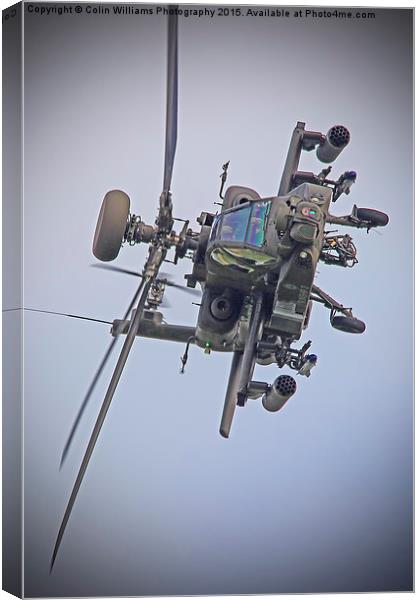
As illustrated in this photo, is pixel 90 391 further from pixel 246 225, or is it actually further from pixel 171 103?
pixel 171 103

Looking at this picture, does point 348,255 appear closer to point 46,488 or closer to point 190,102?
point 190,102

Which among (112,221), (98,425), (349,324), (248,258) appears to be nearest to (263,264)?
(248,258)

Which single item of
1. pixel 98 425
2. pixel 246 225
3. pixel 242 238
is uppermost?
pixel 246 225

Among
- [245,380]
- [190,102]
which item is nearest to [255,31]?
[190,102]

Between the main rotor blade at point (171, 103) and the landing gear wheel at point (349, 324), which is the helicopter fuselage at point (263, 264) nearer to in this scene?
the landing gear wheel at point (349, 324)

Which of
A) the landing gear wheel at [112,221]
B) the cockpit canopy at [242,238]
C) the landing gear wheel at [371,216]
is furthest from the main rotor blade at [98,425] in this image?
the landing gear wheel at [371,216]

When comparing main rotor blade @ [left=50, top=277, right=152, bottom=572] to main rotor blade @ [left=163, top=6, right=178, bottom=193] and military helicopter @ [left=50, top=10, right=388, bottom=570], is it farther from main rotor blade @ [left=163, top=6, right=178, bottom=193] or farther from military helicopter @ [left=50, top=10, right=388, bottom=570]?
main rotor blade @ [left=163, top=6, right=178, bottom=193]
